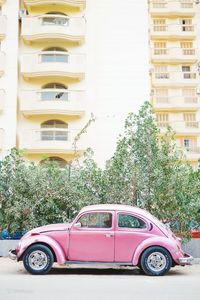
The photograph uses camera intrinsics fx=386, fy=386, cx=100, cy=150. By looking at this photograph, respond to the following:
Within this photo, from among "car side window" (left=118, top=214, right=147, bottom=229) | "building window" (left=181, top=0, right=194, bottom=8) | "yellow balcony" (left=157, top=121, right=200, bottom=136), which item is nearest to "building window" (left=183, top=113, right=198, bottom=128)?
"yellow balcony" (left=157, top=121, right=200, bottom=136)

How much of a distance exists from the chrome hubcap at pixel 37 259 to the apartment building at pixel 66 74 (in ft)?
50.3

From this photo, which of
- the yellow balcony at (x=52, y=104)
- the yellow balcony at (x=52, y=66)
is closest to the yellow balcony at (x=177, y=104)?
the yellow balcony at (x=52, y=66)

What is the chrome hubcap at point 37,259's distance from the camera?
9788 millimetres

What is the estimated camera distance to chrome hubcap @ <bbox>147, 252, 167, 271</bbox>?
383 inches

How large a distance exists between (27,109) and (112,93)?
243 inches

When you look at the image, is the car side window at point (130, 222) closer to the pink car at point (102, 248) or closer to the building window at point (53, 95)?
the pink car at point (102, 248)

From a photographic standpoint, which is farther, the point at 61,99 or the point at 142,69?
the point at 142,69

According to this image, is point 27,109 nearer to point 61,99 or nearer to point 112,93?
point 61,99

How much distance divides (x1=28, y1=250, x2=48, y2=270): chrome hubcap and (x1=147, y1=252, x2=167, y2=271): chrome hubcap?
2657mm
